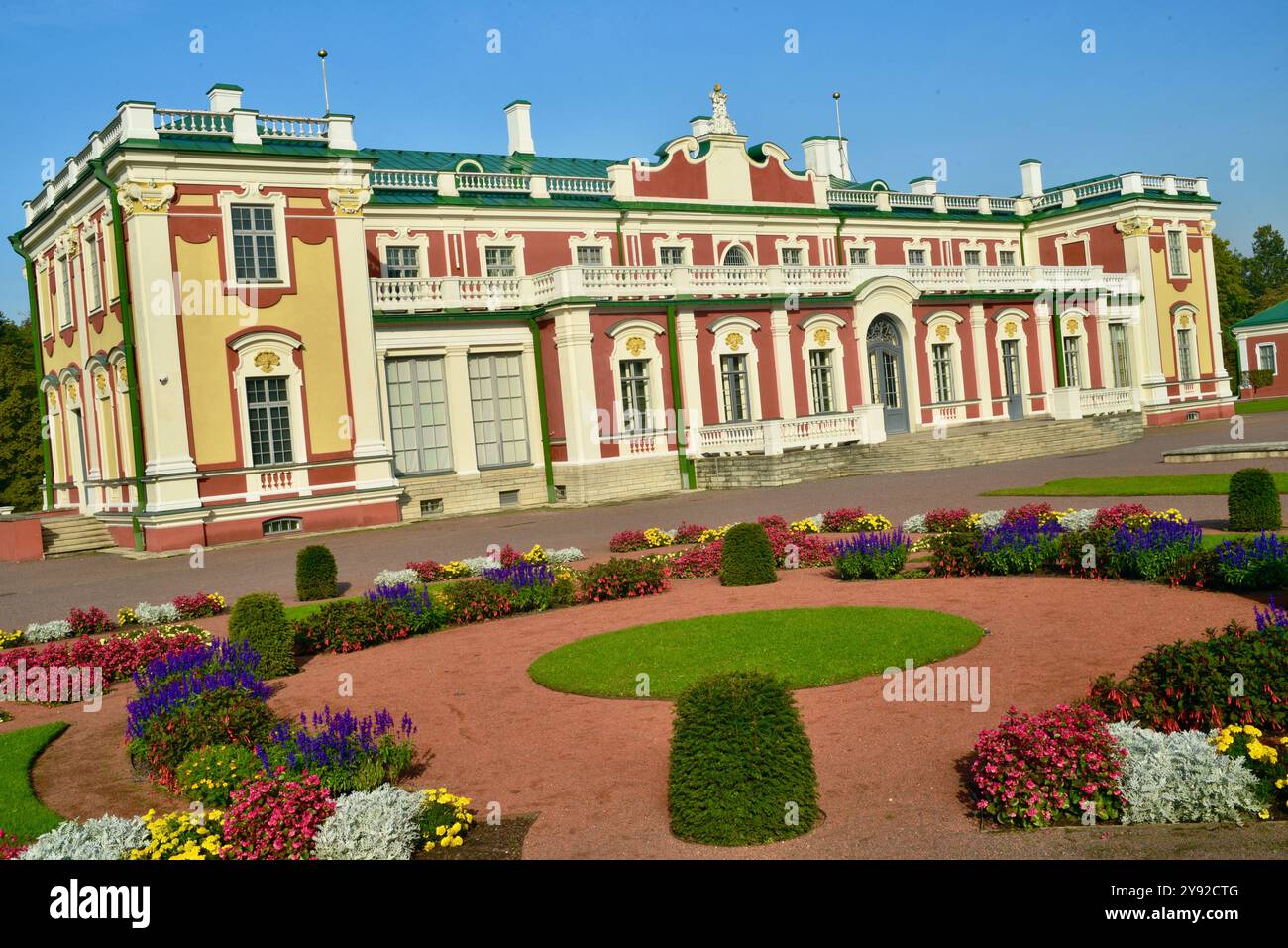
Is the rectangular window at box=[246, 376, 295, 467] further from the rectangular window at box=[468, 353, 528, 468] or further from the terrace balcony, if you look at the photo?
the rectangular window at box=[468, 353, 528, 468]

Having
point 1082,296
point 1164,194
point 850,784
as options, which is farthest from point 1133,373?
point 850,784

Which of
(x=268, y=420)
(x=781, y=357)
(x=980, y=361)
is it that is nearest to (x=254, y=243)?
(x=268, y=420)

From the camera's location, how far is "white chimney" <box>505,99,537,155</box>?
42469mm

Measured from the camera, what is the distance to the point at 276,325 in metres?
29.2

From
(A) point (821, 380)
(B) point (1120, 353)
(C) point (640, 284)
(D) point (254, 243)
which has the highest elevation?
(D) point (254, 243)

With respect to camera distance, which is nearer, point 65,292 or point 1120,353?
point 65,292

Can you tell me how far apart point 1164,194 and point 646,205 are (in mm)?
23868

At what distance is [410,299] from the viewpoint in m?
32.3

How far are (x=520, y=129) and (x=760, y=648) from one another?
3440 centimetres

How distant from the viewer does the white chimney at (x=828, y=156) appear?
49.4m

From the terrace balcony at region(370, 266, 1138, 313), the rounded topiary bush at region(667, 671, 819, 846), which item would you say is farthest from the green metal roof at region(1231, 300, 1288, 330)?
the rounded topiary bush at region(667, 671, 819, 846)

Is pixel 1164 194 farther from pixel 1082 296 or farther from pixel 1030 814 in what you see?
pixel 1030 814

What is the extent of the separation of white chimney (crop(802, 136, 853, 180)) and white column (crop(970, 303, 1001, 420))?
10.9 metres

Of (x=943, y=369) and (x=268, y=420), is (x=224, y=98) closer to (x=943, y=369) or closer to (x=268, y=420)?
(x=268, y=420)
